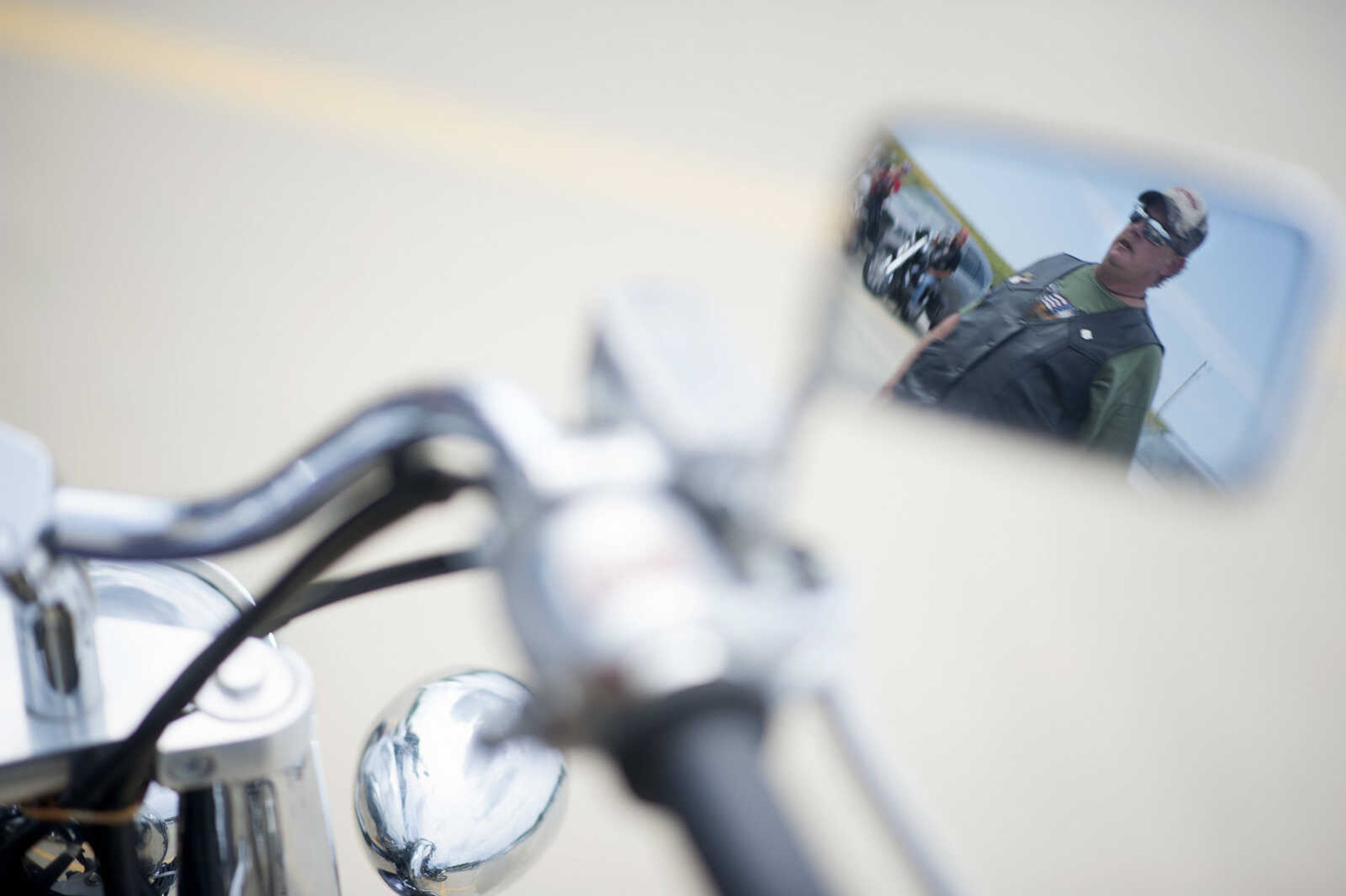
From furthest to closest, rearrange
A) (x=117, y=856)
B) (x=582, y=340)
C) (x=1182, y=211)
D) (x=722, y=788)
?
1. (x=582, y=340)
2. (x=117, y=856)
3. (x=1182, y=211)
4. (x=722, y=788)

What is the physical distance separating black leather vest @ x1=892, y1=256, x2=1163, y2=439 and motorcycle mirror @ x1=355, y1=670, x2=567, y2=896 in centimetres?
37

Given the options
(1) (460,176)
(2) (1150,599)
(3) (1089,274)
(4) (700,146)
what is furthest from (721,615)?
(4) (700,146)

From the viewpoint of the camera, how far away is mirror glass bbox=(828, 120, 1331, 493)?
48 cm

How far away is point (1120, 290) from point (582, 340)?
0.76 meters

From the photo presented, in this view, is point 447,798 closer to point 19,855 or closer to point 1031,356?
point 19,855

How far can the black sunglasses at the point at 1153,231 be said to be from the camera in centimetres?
48

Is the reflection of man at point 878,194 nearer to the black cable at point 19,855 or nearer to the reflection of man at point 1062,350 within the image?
the reflection of man at point 1062,350

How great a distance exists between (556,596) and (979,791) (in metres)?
2.04

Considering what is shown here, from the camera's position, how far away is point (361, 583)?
28.2 inches

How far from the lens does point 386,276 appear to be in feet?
10.1

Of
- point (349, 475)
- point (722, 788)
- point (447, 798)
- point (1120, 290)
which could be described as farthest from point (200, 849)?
point (1120, 290)

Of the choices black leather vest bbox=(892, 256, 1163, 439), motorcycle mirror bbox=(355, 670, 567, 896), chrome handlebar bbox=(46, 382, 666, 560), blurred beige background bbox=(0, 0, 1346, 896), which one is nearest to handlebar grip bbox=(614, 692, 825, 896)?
chrome handlebar bbox=(46, 382, 666, 560)

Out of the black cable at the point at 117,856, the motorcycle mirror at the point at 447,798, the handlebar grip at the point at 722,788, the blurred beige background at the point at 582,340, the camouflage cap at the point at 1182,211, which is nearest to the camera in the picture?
the handlebar grip at the point at 722,788

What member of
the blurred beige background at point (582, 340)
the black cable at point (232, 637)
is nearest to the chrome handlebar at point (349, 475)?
the black cable at point (232, 637)
